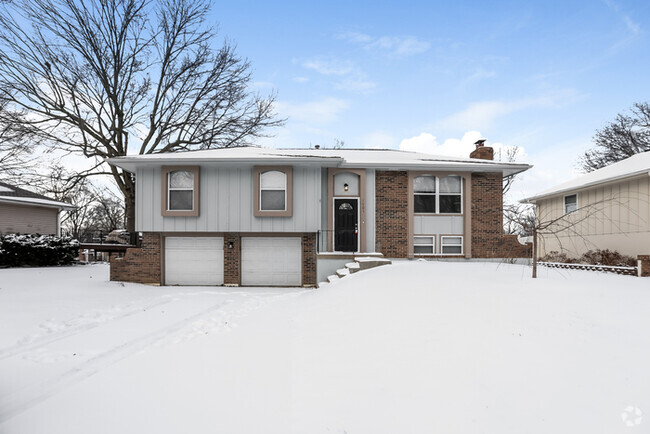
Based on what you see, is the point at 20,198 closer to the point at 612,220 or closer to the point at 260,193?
the point at 260,193

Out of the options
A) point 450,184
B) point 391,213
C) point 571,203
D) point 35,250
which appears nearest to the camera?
point 391,213

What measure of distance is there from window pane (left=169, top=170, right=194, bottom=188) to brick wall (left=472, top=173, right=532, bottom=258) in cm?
1095

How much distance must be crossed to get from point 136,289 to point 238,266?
3.36m

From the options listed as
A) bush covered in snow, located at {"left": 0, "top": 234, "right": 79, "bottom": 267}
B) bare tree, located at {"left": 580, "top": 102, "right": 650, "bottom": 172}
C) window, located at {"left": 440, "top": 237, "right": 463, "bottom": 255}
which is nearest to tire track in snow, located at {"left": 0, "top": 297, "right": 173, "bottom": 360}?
window, located at {"left": 440, "top": 237, "right": 463, "bottom": 255}

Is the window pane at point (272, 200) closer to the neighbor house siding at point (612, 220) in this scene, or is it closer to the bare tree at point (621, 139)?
the neighbor house siding at point (612, 220)

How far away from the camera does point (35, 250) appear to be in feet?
50.7

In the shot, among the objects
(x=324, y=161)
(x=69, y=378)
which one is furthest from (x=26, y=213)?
(x=69, y=378)

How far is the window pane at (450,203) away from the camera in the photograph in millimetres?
13117

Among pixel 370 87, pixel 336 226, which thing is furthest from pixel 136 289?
pixel 370 87

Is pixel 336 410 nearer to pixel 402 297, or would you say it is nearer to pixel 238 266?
pixel 402 297

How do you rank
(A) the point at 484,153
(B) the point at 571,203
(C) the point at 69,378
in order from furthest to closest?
(A) the point at 484,153 < (B) the point at 571,203 < (C) the point at 69,378

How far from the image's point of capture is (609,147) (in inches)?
1028

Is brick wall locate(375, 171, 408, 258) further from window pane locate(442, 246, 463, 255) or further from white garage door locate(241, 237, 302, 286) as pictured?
white garage door locate(241, 237, 302, 286)

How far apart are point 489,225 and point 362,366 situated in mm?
11021
